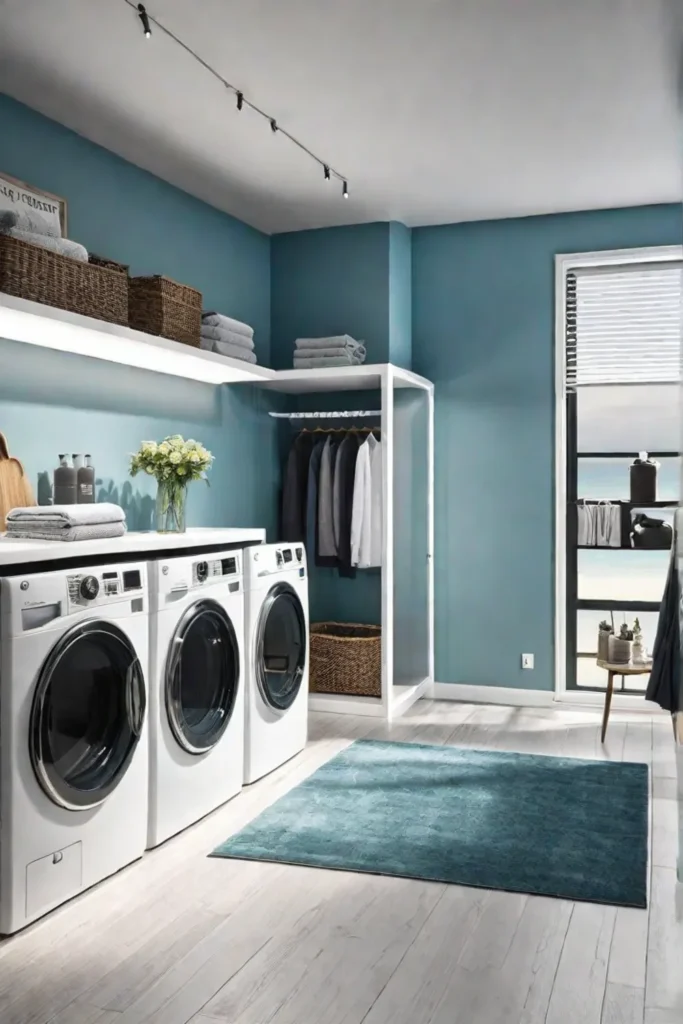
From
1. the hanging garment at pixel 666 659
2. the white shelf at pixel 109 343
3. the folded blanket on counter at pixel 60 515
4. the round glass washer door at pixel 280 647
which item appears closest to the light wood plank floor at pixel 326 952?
the hanging garment at pixel 666 659

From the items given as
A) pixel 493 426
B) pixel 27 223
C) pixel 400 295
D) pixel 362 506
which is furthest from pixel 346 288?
pixel 27 223

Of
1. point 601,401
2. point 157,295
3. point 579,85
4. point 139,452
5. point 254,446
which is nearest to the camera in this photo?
point 579,85

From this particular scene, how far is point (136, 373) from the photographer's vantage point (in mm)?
4348

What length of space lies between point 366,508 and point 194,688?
1918 mm

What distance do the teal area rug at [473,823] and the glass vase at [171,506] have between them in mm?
1188

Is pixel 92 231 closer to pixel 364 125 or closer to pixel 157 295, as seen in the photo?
pixel 157 295

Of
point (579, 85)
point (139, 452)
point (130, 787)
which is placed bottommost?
point (130, 787)

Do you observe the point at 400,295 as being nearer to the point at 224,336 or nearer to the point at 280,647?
the point at 224,336

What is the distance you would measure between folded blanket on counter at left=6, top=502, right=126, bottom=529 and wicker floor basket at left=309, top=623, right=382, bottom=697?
2205 millimetres

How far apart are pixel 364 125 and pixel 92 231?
4.01ft

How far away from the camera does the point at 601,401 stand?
20.7 ft

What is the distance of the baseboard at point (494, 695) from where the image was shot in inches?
215

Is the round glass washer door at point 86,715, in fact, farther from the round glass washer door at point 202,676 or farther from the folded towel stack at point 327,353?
the folded towel stack at point 327,353

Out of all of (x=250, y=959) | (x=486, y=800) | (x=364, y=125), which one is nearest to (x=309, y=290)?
(x=364, y=125)
